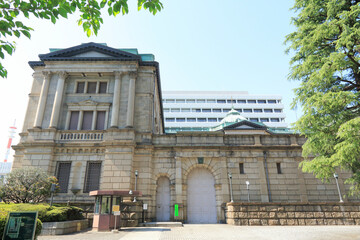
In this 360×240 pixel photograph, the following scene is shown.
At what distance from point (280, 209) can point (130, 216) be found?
38.6 ft

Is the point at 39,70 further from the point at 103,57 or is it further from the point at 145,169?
the point at 145,169

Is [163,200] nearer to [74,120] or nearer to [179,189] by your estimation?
[179,189]

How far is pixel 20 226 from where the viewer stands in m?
8.03

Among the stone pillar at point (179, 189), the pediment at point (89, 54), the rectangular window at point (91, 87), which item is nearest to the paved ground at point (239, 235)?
the stone pillar at point (179, 189)

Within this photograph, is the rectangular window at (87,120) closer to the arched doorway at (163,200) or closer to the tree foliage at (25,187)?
the tree foliage at (25,187)

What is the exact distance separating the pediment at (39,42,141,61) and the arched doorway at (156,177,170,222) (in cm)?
1406

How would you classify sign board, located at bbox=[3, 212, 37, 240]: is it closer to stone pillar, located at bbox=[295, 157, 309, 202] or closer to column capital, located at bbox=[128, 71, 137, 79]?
column capital, located at bbox=[128, 71, 137, 79]

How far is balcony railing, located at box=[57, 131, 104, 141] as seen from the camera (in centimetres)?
2334

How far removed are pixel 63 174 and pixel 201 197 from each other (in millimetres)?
13865

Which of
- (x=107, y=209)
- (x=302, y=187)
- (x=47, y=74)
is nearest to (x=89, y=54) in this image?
(x=47, y=74)

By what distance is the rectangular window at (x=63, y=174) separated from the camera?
72.6 ft

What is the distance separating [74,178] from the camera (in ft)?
73.0

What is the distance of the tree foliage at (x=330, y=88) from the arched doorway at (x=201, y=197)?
35.5 ft

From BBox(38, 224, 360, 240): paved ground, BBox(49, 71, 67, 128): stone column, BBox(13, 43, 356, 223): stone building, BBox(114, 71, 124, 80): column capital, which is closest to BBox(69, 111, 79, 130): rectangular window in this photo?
BBox(13, 43, 356, 223): stone building
